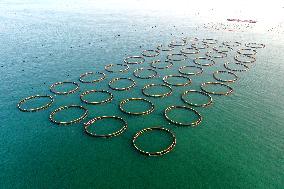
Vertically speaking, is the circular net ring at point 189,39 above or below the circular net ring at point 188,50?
above

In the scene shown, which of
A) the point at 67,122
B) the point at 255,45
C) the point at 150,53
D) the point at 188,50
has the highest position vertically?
the point at 255,45

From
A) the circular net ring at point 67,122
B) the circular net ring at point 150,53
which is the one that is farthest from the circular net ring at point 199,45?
the circular net ring at point 67,122

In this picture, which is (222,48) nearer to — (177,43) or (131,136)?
(177,43)

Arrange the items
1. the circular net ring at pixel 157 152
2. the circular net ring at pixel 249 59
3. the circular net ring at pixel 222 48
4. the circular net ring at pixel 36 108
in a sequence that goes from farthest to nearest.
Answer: the circular net ring at pixel 222 48, the circular net ring at pixel 249 59, the circular net ring at pixel 36 108, the circular net ring at pixel 157 152

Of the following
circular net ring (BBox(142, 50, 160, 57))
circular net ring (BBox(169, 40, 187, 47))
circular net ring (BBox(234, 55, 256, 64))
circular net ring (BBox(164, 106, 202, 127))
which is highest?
circular net ring (BBox(234, 55, 256, 64))

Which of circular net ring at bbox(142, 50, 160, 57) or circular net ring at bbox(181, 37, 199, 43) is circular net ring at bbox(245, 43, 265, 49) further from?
circular net ring at bbox(142, 50, 160, 57)

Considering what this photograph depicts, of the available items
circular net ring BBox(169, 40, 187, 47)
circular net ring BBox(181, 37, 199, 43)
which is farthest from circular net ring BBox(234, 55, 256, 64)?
circular net ring BBox(181, 37, 199, 43)

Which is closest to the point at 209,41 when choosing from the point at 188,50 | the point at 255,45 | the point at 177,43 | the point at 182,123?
the point at 177,43

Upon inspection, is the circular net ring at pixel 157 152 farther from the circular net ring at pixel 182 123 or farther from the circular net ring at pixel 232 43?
the circular net ring at pixel 232 43

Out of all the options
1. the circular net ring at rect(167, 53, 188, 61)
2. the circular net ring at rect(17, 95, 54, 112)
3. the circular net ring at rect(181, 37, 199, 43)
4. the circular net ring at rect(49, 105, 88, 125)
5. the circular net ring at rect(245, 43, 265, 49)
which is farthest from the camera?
the circular net ring at rect(181, 37, 199, 43)
